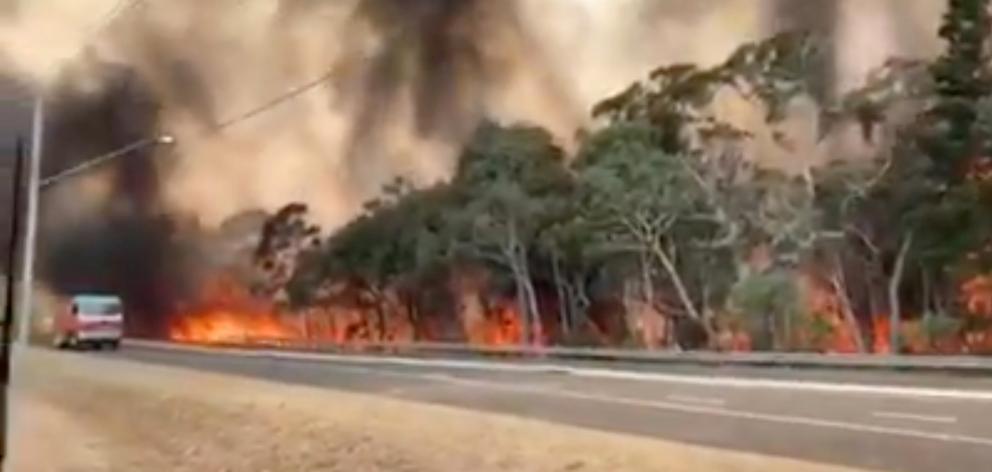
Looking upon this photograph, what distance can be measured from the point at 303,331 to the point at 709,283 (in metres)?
20.9

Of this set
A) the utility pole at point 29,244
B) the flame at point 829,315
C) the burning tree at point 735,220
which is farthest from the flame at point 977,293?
the utility pole at point 29,244

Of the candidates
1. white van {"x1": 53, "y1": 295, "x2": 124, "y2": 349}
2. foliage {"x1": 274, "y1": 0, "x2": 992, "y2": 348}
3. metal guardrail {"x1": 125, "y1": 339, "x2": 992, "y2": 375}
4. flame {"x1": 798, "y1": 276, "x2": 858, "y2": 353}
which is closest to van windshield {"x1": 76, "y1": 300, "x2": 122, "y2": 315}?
white van {"x1": 53, "y1": 295, "x2": 124, "y2": 349}

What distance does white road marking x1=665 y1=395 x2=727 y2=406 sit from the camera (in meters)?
16.3

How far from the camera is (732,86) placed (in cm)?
3575

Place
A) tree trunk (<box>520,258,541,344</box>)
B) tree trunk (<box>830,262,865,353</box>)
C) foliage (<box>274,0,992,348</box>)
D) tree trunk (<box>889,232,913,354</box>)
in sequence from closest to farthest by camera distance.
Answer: tree trunk (<box>889,232,913,354</box>) < foliage (<box>274,0,992,348</box>) < tree trunk (<box>830,262,865,353</box>) < tree trunk (<box>520,258,541,344</box>)

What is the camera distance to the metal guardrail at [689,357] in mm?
21047

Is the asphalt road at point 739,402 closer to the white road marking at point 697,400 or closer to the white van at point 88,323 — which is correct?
the white road marking at point 697,400

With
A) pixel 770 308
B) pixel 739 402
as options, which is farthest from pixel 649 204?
pixel 739 402

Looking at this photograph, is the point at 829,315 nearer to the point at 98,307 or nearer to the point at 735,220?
the point at 735,220

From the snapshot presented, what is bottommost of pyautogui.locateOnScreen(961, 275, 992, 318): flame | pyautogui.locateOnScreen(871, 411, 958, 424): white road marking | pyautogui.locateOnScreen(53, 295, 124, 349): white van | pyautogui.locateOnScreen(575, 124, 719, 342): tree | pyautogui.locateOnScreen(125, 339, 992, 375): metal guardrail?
pyautogui.locateOnScreen(871, 411, 958, 424): white road marking

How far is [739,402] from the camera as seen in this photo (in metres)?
16.2

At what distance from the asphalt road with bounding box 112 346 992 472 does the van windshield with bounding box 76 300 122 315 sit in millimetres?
13232

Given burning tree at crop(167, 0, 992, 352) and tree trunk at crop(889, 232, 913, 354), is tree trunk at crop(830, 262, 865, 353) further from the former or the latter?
tree trunk at crop(889, 232, 913, 354)

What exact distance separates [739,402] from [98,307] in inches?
1092
